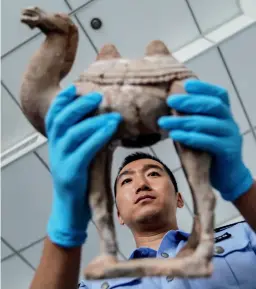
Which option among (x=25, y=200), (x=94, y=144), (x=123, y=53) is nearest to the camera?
(x=94, y=144)

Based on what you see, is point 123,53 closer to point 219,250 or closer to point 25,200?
point 25,200

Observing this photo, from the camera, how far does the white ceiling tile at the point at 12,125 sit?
1930 mm

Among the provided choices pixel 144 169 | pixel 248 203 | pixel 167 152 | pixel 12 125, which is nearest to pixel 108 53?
pixel 248 203

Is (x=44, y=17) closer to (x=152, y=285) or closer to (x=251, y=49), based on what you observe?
(x=152, y=285)

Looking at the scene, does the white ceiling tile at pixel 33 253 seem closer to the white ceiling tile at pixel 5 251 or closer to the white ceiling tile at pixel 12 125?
the white ceiling tile at pixel 5 251

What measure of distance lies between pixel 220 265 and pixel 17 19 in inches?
50.1

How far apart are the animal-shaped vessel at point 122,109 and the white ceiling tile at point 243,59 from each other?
0.97 m

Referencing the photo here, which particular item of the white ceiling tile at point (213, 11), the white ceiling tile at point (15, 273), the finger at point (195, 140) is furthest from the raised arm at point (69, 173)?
the white ceiling tile at point (15, 273)

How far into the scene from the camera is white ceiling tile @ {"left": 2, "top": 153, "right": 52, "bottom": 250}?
1.87 meters

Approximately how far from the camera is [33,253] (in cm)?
211

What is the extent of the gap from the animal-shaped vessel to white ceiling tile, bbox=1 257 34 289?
1.47 m

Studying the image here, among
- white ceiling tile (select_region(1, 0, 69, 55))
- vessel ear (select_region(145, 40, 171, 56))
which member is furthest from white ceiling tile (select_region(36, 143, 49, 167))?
vessel ear (select_region(145, 40, 171, 56))

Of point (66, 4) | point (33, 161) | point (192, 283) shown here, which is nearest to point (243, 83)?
point (66, 4)

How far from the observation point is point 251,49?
67.8 inches
